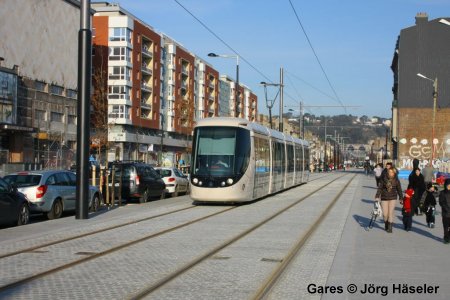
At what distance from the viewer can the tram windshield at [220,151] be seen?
21922mm

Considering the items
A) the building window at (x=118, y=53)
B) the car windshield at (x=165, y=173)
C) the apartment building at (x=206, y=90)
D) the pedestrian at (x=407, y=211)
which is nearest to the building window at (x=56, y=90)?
the building window at (x=118, y=53)

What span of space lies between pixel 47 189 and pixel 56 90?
4426 centimetres

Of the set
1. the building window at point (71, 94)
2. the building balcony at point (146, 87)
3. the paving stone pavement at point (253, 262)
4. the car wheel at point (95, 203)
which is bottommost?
the paving stone pavement at point (253, 262)

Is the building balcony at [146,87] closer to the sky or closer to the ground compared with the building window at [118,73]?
closer to the ground

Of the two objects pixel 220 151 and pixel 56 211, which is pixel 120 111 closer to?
pixel 220 151

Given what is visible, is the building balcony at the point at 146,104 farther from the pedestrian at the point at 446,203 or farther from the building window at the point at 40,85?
the pedestrian at the point at 446,203

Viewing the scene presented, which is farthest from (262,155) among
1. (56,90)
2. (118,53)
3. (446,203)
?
(118,53)

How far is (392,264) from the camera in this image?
1005 centimetres

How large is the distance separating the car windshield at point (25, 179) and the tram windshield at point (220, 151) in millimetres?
5867

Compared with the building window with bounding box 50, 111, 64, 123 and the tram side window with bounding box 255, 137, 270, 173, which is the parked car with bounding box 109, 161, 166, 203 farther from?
the building window with bounding box 50, 111, 64, 123

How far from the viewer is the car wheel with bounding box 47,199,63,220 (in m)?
18.0

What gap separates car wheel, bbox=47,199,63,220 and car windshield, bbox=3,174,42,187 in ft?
2.81

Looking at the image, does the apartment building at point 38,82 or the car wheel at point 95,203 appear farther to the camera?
the apartment building at point 38,82

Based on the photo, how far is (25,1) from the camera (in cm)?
5534
